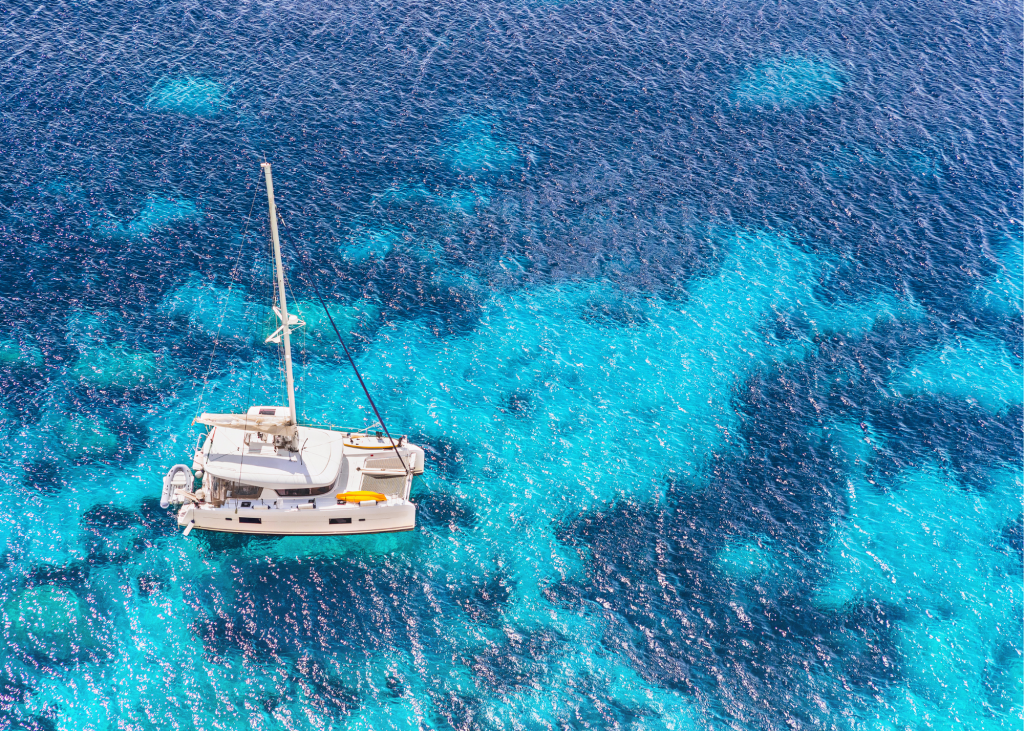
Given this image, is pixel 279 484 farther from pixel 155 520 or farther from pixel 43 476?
pixel 43 476

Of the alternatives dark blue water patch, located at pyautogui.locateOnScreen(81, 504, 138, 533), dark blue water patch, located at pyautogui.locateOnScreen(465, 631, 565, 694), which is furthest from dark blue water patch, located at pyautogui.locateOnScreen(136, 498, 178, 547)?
dark blue water patch, located at pyautogui.locateOnScreen(465, 631, 565, 694)

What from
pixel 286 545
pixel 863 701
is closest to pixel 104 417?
pixel 286 545

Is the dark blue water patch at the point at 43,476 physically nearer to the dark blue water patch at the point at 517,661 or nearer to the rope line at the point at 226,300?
the rope line at the point at 226,300

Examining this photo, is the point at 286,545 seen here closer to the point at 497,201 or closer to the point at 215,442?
the point at 215,442

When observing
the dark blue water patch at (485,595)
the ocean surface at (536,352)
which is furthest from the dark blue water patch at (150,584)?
the dark blue water patch at (485,595)

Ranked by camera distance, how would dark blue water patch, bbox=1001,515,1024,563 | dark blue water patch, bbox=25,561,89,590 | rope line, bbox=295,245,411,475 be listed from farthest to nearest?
dark blue water patch, bbox=1001,515,1024,563 < rope line, bbox=295,245,411,475 < dark blue water patch, bbox=25,561,89,590

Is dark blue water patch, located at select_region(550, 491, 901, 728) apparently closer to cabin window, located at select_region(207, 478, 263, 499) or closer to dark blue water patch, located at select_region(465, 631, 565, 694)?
dark blue water patch, located at select_region(465, 631, 565, 694)

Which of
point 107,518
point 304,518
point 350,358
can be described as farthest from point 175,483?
point 350,358
